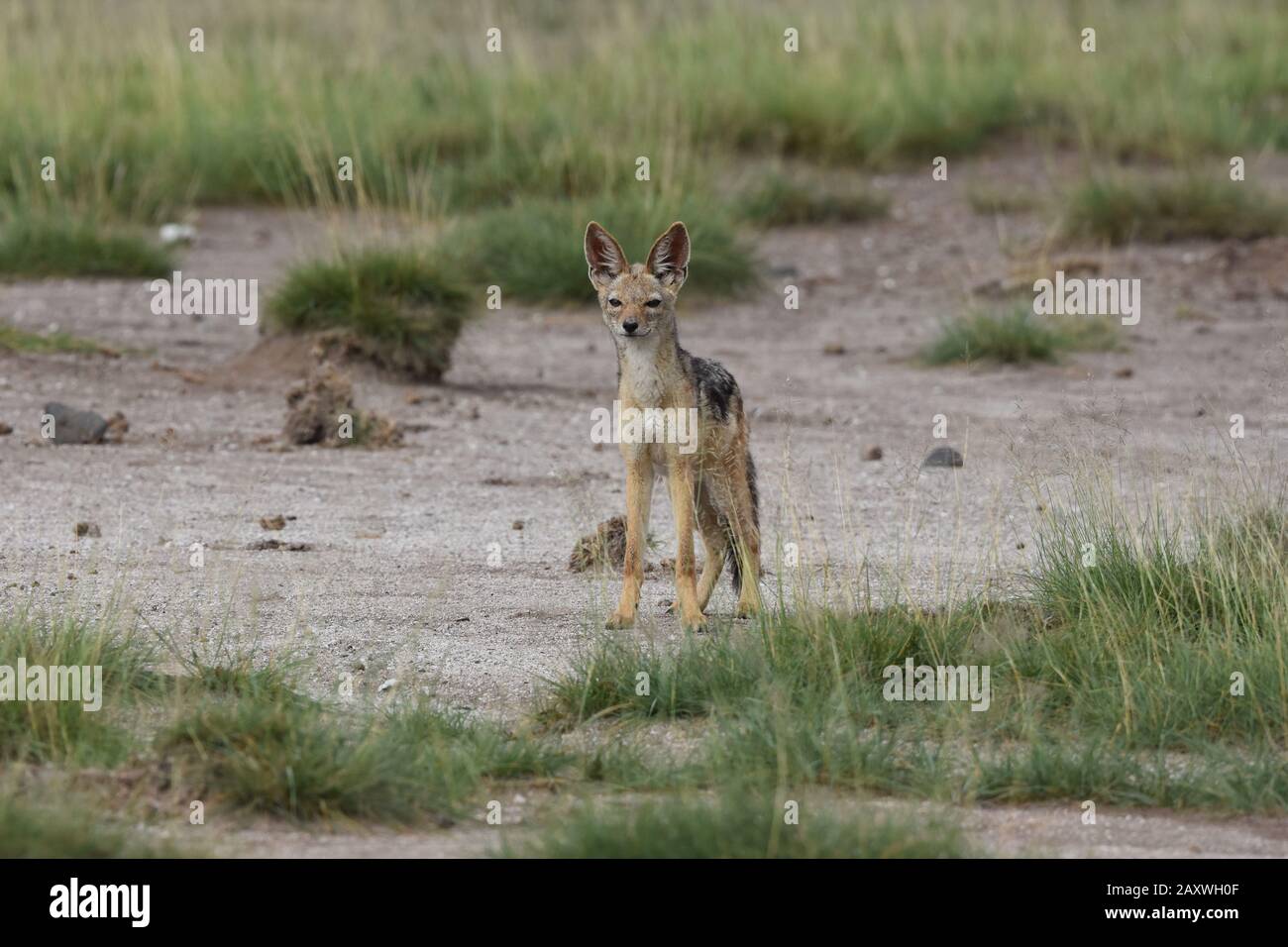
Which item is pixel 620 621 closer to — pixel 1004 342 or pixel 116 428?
pixel 116 428

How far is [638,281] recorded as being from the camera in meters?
7.22

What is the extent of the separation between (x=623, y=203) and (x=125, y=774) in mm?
9980

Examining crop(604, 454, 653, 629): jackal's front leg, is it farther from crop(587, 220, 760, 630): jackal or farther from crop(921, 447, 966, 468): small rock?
crop(921, 447, 966, 468): small rock

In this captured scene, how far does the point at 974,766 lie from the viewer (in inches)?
224

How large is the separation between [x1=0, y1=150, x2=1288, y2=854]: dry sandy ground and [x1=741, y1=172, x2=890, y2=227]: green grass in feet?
0.63

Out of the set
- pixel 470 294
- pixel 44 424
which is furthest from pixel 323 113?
pixel 44 424

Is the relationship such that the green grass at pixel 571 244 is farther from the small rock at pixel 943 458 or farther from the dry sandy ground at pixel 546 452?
the small rock at pixel 943 458

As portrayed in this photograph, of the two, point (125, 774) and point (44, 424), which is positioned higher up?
point (44, 424)

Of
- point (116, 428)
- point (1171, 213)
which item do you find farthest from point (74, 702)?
point (1171, 213)

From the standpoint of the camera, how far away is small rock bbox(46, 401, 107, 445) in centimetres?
1033

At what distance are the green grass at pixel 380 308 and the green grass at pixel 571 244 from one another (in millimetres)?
1983

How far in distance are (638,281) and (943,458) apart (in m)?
3.43

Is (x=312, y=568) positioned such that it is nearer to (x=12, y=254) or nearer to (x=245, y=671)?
(x=245, y=671)
